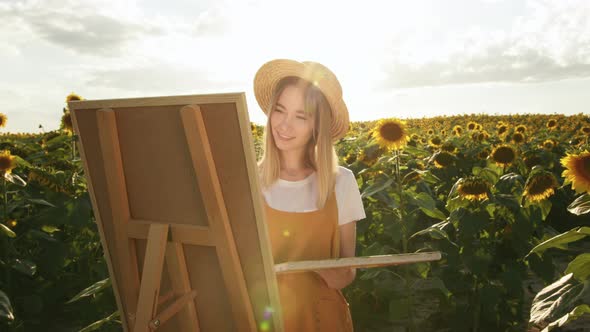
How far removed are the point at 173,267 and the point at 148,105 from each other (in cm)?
56

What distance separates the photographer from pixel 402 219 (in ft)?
11.6

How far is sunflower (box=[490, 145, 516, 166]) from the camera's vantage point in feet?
14.4

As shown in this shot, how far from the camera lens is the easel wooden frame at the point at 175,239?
1614mm

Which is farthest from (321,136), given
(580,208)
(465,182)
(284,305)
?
(465,182)

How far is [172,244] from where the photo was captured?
1.78 m

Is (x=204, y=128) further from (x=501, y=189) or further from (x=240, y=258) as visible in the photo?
(x=501, y=189)

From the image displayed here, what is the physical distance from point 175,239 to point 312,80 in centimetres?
114

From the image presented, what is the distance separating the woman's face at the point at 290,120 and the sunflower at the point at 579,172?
1.34 meters

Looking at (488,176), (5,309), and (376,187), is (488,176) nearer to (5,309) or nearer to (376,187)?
(376,187)

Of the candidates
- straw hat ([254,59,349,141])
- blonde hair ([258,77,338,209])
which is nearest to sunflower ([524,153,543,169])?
straw hat ([254,59,349,141])

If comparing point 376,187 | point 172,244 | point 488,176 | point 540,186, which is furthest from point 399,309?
point 172,244

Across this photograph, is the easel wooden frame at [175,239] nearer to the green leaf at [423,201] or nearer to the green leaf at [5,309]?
the green leaf at [5,309]

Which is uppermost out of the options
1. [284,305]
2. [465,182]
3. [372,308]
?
[465,182]

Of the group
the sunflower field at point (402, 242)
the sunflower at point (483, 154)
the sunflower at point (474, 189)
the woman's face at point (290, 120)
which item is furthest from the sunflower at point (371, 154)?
the woman's face at point (290, 120)
